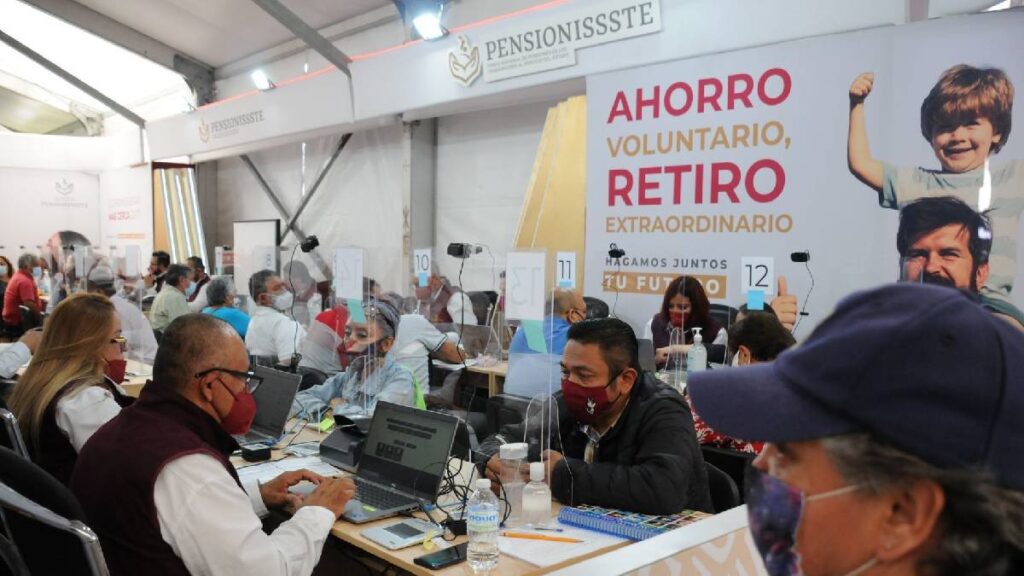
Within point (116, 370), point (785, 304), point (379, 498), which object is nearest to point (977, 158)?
point (785, 304)

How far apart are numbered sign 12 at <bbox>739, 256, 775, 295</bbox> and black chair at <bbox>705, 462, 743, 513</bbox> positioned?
2.45 meters

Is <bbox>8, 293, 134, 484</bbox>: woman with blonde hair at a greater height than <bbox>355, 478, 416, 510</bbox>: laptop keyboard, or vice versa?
<bbox>8, 293, 134, 484</bbox>: woman with blonde hair

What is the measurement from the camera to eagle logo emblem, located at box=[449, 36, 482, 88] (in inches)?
254

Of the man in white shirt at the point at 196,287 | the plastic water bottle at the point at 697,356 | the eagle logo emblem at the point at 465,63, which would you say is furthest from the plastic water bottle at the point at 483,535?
the man in white shirt at the point at 196,287

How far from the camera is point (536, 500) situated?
2311mm

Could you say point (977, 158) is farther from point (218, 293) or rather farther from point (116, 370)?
point (218, 293)

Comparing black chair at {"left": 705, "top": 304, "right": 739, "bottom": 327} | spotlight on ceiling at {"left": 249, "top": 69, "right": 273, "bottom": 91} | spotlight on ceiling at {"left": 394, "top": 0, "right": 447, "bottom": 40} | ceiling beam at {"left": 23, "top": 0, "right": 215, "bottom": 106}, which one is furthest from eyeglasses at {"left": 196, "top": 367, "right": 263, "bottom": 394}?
ceiling beam at {"left": 23, "top": 0, "right": 215, "bottom": 106}

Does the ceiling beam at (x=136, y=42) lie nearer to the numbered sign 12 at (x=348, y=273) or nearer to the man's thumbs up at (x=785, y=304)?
the numbered sign 12 at (x=348, y=273)

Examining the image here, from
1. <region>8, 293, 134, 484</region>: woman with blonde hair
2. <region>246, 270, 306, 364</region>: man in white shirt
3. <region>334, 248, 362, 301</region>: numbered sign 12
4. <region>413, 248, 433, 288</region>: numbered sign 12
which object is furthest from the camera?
<region>413, 248, 433, 288</region>: numbered sign 12

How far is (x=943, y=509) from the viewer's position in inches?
27.2

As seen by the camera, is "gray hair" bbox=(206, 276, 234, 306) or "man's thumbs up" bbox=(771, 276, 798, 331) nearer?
"man's thumbs up" bbox=(771, 276, 798, 331)

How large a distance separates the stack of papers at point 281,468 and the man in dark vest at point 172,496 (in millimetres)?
810

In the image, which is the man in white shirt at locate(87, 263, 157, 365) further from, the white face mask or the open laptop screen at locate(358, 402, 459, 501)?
the open laptop screen at locate(358, 402, 459, 501)

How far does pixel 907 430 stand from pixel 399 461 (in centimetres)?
213
